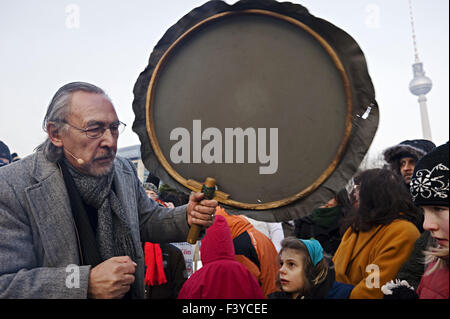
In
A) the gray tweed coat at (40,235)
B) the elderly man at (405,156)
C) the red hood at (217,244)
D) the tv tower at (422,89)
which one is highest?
the tv tower at (422,89)

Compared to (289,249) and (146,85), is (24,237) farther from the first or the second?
(289,249)

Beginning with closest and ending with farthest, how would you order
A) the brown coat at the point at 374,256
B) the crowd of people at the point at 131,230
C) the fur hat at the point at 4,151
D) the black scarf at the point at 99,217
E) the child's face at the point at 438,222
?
1. the child's face at the point at 438,222
2. the crowd of people at the point at 131,230
3. the black scarf at the point at 99,217
4. the brown coat at the point at 374,256
5. the fur hat at the point at 4,151

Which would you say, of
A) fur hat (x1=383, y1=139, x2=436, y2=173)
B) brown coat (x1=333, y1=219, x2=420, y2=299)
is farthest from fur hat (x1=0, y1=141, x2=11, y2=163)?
fur hat (x1=383, y1=139, x2=436, y2=173)

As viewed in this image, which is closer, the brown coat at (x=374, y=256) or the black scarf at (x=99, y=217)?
the black scarf at (x=99, y=217)

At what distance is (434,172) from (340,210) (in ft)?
5.79

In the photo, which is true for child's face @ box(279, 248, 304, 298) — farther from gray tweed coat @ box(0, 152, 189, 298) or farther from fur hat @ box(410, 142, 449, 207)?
fur hat @ box(410, 142, 449, 207)

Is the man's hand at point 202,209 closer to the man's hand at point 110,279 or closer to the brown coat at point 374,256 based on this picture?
the man's hand at point 110,279

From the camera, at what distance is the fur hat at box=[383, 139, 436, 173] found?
2.44 meters

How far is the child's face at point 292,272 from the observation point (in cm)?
223

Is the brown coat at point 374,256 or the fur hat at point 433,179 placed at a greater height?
the fur hat at point 433,179

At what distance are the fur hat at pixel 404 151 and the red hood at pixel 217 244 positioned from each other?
49.5 inches

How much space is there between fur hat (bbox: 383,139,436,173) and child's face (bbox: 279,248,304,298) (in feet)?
3.06

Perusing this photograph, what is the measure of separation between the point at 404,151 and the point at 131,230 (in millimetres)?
1888

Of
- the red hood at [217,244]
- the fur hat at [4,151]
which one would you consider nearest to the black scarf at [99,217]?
the red hood at [217,244]
